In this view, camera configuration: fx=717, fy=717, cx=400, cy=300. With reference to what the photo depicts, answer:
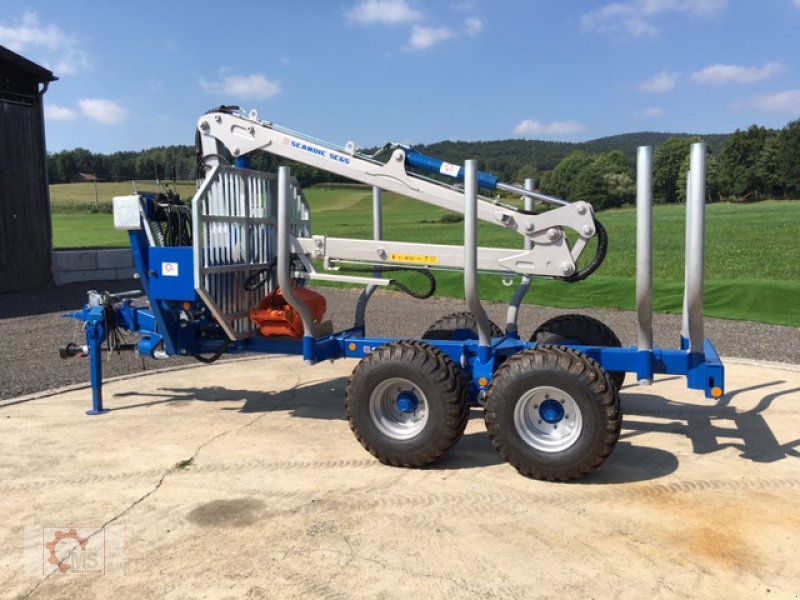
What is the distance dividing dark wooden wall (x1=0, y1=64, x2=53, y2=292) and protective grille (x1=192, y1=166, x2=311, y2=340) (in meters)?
12.1

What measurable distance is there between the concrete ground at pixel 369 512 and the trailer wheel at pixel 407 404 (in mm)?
197

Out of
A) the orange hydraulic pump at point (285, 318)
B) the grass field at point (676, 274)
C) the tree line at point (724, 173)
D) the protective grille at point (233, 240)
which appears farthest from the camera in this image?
the tree line at point (724, 173)

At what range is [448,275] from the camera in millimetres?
15992

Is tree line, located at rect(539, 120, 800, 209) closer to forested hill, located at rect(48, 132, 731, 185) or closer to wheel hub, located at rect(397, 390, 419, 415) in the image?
forested hill, located at rect(48, 132, 731, 185)

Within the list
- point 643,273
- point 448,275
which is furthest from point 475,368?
point 448,275

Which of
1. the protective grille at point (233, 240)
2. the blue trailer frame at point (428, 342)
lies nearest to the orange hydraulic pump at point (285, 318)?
the blue trailer frame at point (428, 342)

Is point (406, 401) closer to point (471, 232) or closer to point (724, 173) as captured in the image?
point (471, 232)

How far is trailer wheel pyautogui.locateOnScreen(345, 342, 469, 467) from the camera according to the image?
5148 mm

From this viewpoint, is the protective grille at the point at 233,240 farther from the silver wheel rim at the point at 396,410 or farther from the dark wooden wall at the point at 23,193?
the dark wooden wall at the point at 23,193

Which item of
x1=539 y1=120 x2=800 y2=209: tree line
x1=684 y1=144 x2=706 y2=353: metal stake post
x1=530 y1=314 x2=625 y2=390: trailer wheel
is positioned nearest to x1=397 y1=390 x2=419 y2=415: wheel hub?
x1=530 y1=314 x2=625 y2=390: trailer wheel

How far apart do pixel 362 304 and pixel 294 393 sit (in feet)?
4.67

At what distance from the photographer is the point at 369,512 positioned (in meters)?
4.53

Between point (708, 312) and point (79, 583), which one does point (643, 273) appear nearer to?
point (79, 583)

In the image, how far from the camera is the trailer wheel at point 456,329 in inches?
280
